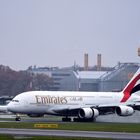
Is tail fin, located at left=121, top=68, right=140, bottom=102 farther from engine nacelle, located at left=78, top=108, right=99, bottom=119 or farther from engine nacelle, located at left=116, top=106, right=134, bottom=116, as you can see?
engine nacelle, located at left=78, top=108, right=99, bottom=119

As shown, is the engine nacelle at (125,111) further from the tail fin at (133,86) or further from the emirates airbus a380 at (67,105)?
the tail fin at (133,86)

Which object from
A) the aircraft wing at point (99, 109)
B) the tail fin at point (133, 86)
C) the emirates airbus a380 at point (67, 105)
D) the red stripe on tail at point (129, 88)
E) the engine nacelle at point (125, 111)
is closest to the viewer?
the emirates airbus a380 at point (67, 105)

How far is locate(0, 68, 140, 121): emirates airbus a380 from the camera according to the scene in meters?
94.8

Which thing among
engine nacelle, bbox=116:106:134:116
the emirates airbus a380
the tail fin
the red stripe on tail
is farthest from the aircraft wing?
the tail fin

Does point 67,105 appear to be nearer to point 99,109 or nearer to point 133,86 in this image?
point 99,109

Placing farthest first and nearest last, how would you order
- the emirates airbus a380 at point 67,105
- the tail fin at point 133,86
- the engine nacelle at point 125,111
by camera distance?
the tail fin at point 133,86, the engine nacelle at point 125,111, the emirates airbus a380 at point 67,105

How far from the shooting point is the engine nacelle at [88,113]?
94.3 metres

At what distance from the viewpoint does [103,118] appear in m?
102

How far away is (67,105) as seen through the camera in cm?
9662

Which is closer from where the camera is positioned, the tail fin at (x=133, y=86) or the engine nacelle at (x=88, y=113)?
the engine nacelle at (x=88, y=113)

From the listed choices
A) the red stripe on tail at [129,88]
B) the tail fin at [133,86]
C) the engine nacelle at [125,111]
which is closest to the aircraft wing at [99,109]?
the engine nacelle at [125,111]

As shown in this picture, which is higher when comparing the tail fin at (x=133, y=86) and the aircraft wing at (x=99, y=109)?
the tail fin at (x=133, y=86)

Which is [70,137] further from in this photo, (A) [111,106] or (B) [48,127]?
(A) [111,106]

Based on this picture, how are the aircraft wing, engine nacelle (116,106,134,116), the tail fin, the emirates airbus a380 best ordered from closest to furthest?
the emirates airbus a380 < engine nacelle (116,106,134,116) < the aircraft wing < the tail fin
